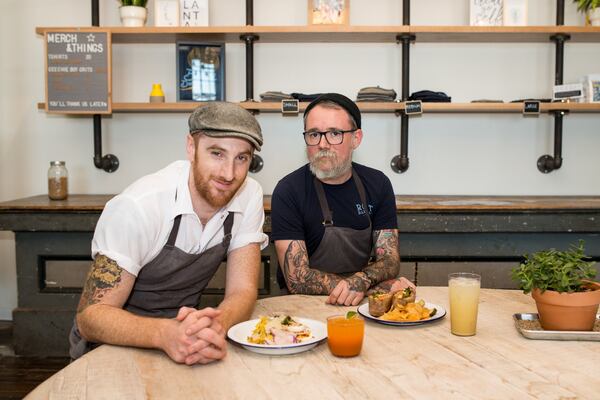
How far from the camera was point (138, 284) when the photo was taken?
2016 mm

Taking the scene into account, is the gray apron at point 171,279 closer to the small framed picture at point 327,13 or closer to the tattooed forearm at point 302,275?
the tattooed forearm at point 302,275

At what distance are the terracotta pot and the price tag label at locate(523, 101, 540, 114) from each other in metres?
2.33

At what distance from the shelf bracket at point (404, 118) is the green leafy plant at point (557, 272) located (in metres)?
2.33

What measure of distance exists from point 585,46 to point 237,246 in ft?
10.0

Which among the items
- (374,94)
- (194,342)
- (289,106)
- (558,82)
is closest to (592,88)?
(558,82)

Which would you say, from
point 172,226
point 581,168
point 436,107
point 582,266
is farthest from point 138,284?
point 581,168

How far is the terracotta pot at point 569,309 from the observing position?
59.9 inches

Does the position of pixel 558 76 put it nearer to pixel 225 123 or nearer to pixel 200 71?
pixel 200 71

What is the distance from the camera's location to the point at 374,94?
12.1ft

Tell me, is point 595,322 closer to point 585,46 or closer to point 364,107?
point 364,107

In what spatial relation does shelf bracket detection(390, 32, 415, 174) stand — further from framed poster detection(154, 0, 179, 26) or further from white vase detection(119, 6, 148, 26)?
white vase detection(119, 6, 148, 26)

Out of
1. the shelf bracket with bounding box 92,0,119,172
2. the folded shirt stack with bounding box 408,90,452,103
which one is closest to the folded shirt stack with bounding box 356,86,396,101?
the folded shirt stack with bounding box 408,90,452,103

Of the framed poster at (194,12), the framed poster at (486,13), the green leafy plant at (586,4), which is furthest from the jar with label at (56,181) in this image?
the green leafy plant at (586,4)

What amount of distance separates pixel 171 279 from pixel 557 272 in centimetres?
118
